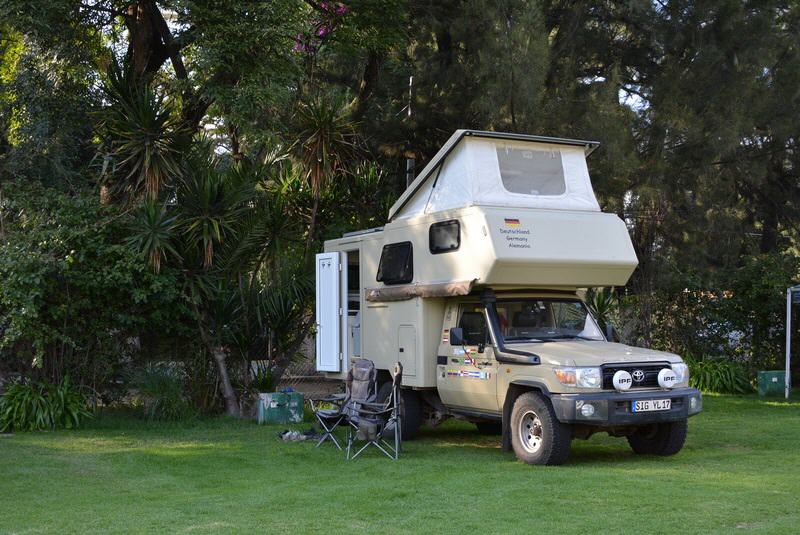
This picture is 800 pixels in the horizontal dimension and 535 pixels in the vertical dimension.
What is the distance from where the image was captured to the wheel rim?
32.7 feet

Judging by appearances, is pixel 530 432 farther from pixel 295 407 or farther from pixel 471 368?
pixel 295 407

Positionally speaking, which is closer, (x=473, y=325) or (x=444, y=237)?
(x=473, y=325)

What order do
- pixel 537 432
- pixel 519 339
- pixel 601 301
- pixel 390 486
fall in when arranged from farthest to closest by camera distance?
pixel 601 301 < pixel 519 339 < pixel 537 432 < pixel 390 486

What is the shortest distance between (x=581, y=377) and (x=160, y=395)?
23.1 feet

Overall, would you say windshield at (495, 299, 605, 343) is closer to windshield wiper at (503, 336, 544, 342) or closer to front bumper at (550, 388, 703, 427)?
windshield wiper at (503, 336, 544, 342)

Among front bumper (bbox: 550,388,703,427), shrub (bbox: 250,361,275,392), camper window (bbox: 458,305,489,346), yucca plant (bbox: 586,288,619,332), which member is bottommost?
front bumper (bbox: 550,388,703,427)

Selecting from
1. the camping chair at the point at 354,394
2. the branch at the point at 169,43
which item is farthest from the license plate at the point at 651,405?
the branch at the point at 169,43

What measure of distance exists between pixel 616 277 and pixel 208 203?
6292 mm

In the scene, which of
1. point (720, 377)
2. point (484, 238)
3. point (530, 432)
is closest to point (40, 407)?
point (484, 238)

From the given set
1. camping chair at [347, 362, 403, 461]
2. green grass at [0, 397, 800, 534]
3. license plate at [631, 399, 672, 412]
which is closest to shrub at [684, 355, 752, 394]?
green grass at [0, 397, 800, 534]

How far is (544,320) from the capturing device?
1103cm

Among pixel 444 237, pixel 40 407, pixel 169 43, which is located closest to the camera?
pixel 444 237

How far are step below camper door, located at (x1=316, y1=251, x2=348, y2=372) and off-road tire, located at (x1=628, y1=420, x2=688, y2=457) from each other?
14.0 feet

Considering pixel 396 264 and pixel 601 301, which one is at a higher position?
pixel 396 264
